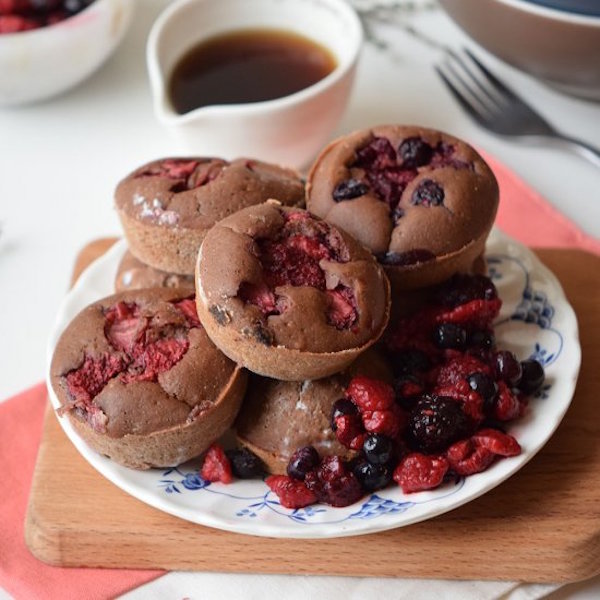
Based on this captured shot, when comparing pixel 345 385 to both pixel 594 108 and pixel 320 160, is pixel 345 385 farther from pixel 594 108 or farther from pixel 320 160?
pixel 594 108

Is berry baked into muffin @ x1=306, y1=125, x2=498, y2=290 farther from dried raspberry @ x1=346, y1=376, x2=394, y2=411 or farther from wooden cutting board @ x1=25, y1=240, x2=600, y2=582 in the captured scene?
wooden cutting board @ x1=25, y1=240, x2=600, y2=582

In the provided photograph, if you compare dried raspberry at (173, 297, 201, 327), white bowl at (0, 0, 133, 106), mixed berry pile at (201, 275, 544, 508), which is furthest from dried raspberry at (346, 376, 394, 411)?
white bowl at (0, 0, 133, 106)

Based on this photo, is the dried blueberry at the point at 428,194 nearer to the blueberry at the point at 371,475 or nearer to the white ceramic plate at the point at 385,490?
the white ceramic plate at the point at 385,490

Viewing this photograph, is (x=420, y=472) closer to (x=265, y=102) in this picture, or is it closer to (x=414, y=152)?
(x=414, y=152)

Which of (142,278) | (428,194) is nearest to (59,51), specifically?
(142,278)

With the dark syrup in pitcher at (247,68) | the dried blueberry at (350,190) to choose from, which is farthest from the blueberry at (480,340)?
the dark syrup in pitcher at (247,68)

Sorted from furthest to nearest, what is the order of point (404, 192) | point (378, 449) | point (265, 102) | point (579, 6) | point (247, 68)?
1. point (247, 68)
2. point (265, 102)
3. point (579, 6)
4. point (404, 192)
5. point (378, 449)
